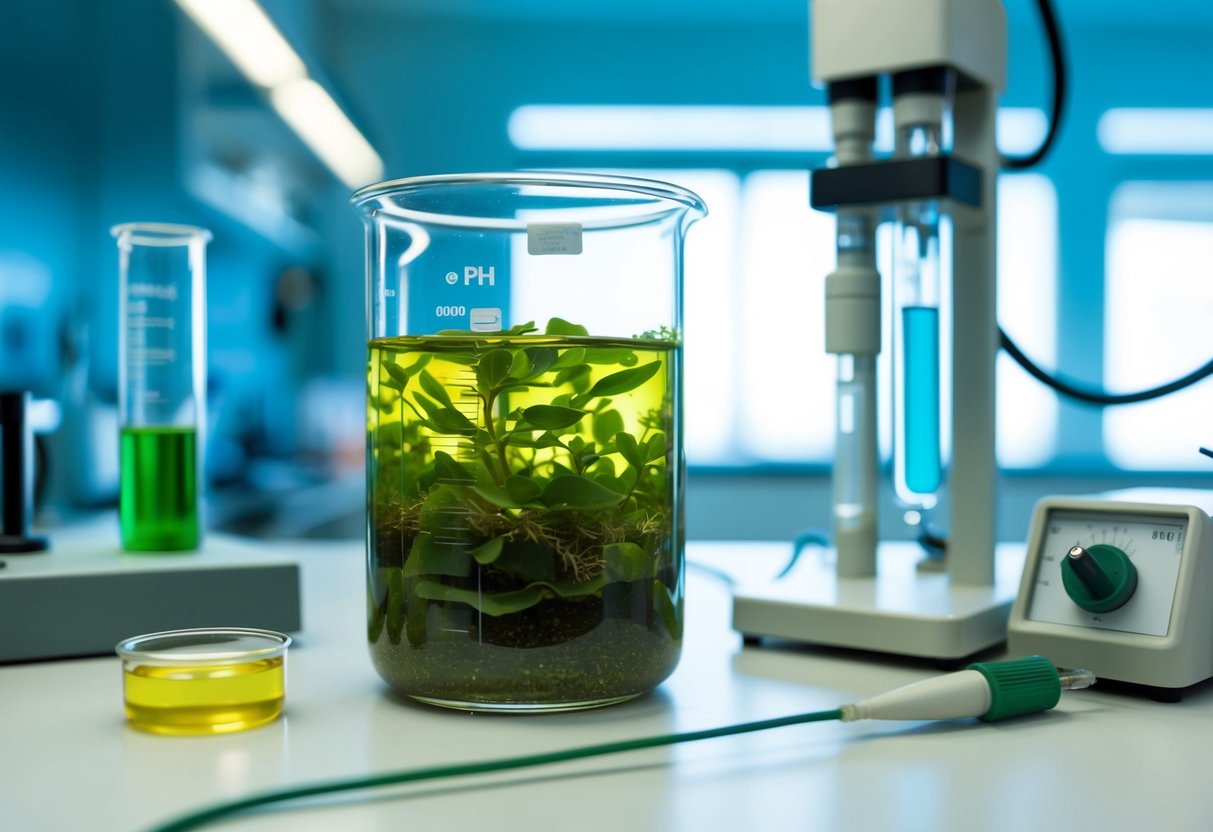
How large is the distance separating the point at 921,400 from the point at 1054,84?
348 millimetres

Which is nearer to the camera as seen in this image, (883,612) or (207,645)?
(207,645)

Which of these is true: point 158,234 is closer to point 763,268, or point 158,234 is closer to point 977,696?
point 977,696

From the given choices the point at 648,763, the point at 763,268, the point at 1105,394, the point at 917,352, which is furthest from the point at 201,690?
the point at 763,268

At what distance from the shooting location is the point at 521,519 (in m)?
0.56

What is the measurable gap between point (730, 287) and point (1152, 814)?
493 centimetres

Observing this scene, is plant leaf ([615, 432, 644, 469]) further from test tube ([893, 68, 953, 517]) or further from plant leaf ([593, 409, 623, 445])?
test tube ([893, 68, 953, 517])

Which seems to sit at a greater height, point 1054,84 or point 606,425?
point 1054,84

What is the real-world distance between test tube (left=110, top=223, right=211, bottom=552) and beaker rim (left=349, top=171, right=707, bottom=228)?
1.17ft

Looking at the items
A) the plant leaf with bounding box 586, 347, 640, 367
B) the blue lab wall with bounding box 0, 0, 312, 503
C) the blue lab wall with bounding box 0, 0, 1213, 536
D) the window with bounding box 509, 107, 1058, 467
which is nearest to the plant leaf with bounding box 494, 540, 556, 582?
the plant leaf with bounding box 586, 347, 640, 367

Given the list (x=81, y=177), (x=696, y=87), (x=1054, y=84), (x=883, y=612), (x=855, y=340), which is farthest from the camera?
(x=696, y=87)

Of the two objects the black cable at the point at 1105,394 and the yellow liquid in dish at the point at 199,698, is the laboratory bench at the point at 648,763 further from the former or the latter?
the black cable at the point at 1105,394

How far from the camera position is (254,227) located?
3.29 meters

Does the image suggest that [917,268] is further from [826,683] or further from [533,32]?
[533,32]

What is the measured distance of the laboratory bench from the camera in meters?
0.45
